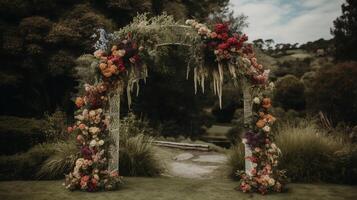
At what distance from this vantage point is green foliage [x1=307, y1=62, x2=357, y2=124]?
12.1 meters

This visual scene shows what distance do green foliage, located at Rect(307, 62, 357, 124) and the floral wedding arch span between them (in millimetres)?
7021

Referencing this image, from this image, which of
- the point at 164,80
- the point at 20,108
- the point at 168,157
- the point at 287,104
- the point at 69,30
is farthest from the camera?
the point at 287,104

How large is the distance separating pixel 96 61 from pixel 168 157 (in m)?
4.49

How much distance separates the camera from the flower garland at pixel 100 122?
589cm

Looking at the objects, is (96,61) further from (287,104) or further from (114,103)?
(287,104)

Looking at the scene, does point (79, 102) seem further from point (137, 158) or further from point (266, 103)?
point (266, 103)

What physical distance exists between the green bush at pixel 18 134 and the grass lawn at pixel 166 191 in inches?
43.4

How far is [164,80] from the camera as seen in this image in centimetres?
1602

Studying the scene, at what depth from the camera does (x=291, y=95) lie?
785 inches

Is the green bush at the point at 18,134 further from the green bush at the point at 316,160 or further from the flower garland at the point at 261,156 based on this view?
the green bush at the point at 316,160

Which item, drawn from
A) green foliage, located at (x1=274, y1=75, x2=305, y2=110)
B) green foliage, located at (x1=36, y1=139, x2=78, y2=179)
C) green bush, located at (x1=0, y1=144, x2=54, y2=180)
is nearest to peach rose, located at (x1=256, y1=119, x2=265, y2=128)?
green foliage, located at (x1=36, y1=139, x2=78, y2=179)

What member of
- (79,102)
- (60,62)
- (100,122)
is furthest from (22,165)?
(60,62)

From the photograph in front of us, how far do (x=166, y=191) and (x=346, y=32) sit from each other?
76.6 feet

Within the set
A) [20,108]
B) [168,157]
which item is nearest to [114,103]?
[168,157]
